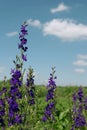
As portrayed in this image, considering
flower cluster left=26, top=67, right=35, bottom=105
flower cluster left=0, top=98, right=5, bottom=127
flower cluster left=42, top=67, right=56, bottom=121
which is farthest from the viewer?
flower cluster left=42, top=67, right=56, bottom=121

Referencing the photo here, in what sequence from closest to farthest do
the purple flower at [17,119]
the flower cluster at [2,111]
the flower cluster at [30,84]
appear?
1. the purple flower at [17,119]
2. the flower cluster at [2,111]
3. the flower cluster at [30,84]

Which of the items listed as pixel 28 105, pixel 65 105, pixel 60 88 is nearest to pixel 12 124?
pixel 28 105

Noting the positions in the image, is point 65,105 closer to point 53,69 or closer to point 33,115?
point 53,69

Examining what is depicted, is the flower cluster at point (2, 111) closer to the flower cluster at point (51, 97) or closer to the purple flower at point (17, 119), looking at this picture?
the purple flower at point (17, 119)

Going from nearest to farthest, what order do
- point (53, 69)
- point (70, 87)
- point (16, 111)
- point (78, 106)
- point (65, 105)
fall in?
point (16, 111) → point (53, 69) → point (78, 106) → point (65, 105) → point (70, 87)

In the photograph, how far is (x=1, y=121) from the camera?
6.81 meters

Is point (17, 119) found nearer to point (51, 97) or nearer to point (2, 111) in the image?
point (2, 111)

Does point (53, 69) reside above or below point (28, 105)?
above

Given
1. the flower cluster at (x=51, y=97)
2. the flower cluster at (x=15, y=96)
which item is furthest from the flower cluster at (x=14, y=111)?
the flower cluster at (x=51, y=97)

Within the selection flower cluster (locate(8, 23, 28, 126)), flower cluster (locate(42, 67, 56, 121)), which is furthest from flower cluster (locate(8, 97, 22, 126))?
flower cluster (locate(42, 67, 56, 121))

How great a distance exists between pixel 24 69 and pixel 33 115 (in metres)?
0.97

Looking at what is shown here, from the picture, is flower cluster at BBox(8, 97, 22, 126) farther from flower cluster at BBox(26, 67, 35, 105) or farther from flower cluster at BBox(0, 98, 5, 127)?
flower cluster at BBox(26, 67, 35, 105)

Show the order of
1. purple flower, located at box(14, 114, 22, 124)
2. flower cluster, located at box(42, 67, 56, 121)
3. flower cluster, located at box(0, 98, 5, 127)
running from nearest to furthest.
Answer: purple flower, located at box(14, 114, 22, 124)
flower cluster, located at box(0, 98, 5, 127)
flower cluster, located at box(42, 67, 56, 121)

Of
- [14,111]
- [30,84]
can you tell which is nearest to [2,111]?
[14,111]
